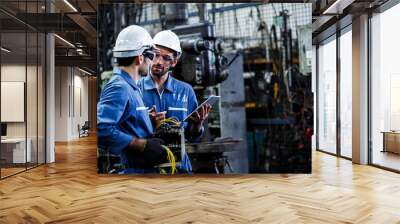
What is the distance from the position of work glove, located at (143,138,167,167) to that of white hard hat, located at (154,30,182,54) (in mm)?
1556

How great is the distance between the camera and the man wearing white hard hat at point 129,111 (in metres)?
6.38

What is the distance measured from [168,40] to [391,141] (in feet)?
14.9

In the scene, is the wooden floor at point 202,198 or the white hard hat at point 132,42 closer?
the wooden floor at point 202,198

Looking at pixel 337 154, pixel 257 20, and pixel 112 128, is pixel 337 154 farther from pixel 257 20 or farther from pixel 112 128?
pixel 112 128

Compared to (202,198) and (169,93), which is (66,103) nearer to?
(169,93)

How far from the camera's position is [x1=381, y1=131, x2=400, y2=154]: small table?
725 centimetres

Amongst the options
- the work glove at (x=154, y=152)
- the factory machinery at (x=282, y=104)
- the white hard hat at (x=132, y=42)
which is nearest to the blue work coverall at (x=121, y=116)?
the work glove at (x=154, y=152)

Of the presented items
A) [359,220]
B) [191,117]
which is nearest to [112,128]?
[191,117]

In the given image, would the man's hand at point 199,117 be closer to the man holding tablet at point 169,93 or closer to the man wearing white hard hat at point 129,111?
the man holding tablet at point 169,93

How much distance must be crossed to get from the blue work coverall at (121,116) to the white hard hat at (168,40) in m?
0.78

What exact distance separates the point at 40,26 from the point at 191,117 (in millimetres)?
3767

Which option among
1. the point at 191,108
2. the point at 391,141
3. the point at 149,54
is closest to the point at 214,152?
the point at 191,108

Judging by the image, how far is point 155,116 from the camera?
6535 millimetres

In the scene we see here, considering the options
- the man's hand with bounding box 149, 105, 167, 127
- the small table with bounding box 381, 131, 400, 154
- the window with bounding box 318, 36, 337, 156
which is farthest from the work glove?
the window with bounding box 318, 36, 337, 156
